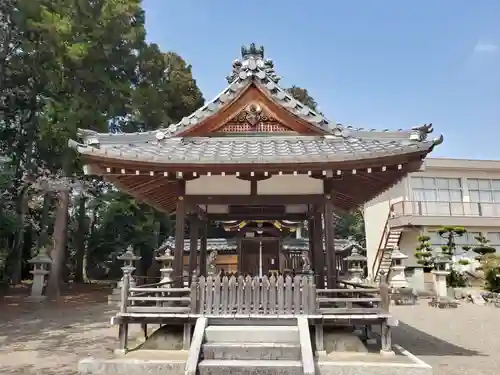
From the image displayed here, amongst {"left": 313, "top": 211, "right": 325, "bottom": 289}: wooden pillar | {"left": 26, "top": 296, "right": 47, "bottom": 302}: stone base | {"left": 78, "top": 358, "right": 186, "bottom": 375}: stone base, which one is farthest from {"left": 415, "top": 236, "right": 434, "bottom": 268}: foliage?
{"left": 26, "top": 296, "right": 47, "bottom": 302}: stone base

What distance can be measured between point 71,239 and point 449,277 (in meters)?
28.5

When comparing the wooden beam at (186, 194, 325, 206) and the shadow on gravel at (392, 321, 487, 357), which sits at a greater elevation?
the wooden beam at (186, 194, 325, 206)

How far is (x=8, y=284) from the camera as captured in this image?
23.6m

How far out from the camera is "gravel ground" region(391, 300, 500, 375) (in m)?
8.12

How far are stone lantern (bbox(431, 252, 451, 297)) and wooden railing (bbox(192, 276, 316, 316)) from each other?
596 inches

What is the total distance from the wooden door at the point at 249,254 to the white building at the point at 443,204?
486 inches

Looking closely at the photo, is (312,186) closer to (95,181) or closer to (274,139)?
(274,139)

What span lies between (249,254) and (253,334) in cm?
895

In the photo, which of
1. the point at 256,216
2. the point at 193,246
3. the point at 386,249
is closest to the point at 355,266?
the point at 386,249

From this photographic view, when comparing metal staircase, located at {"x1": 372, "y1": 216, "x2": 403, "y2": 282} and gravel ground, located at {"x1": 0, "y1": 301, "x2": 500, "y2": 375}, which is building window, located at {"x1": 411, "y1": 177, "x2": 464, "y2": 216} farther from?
gravel ground, located at {"x1": 0, "y1": 301, "x2": 500, "y2": 375}

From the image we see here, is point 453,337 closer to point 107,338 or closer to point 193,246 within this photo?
point 193,246

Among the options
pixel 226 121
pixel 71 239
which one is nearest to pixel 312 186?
pixel 226 121

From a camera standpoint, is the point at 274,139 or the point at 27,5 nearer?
the point at 274,139

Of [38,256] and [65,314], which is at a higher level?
[38,256]
